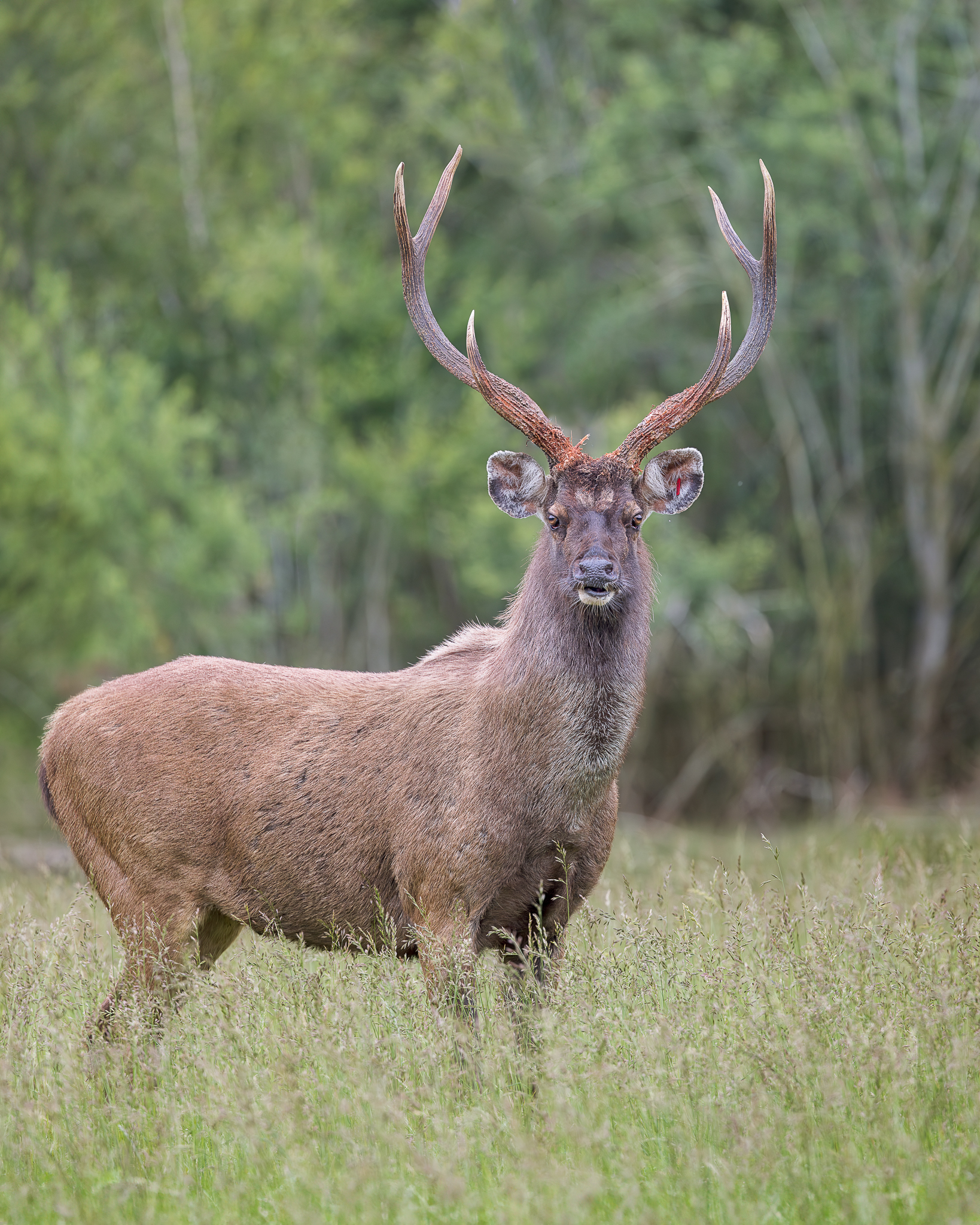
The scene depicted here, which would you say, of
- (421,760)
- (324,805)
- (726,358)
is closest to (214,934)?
(324,805)

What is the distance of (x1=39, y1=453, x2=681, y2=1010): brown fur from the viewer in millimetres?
4566

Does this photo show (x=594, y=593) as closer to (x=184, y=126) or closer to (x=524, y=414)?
(x=524, y=414)

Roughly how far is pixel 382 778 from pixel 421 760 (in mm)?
163

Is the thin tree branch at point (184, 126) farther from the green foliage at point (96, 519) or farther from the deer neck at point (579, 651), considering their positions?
the deer neck at point (579, 651)

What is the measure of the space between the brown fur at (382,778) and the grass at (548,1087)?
209 millimetres

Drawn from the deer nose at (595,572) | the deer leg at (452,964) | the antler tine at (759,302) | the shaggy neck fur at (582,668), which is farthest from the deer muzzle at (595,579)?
the deer leg at (452,964)

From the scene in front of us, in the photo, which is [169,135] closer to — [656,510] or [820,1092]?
[656,510]

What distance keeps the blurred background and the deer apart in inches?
358

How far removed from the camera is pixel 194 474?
15734mm

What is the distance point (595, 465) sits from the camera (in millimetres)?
4809

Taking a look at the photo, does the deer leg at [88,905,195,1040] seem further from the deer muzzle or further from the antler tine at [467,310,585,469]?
the antler tine at [467,310,585,469]

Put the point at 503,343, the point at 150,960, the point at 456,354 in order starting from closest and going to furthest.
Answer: the point at 150,960 < the point at 456,354 < the point at 503,343

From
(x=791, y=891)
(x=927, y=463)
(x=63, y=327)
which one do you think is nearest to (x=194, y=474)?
(x=63, y=327)

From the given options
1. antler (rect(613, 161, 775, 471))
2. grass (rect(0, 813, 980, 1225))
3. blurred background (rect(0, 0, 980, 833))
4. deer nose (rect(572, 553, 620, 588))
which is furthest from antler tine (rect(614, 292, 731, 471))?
blurred background (rect(0, 0, 980, 833))
